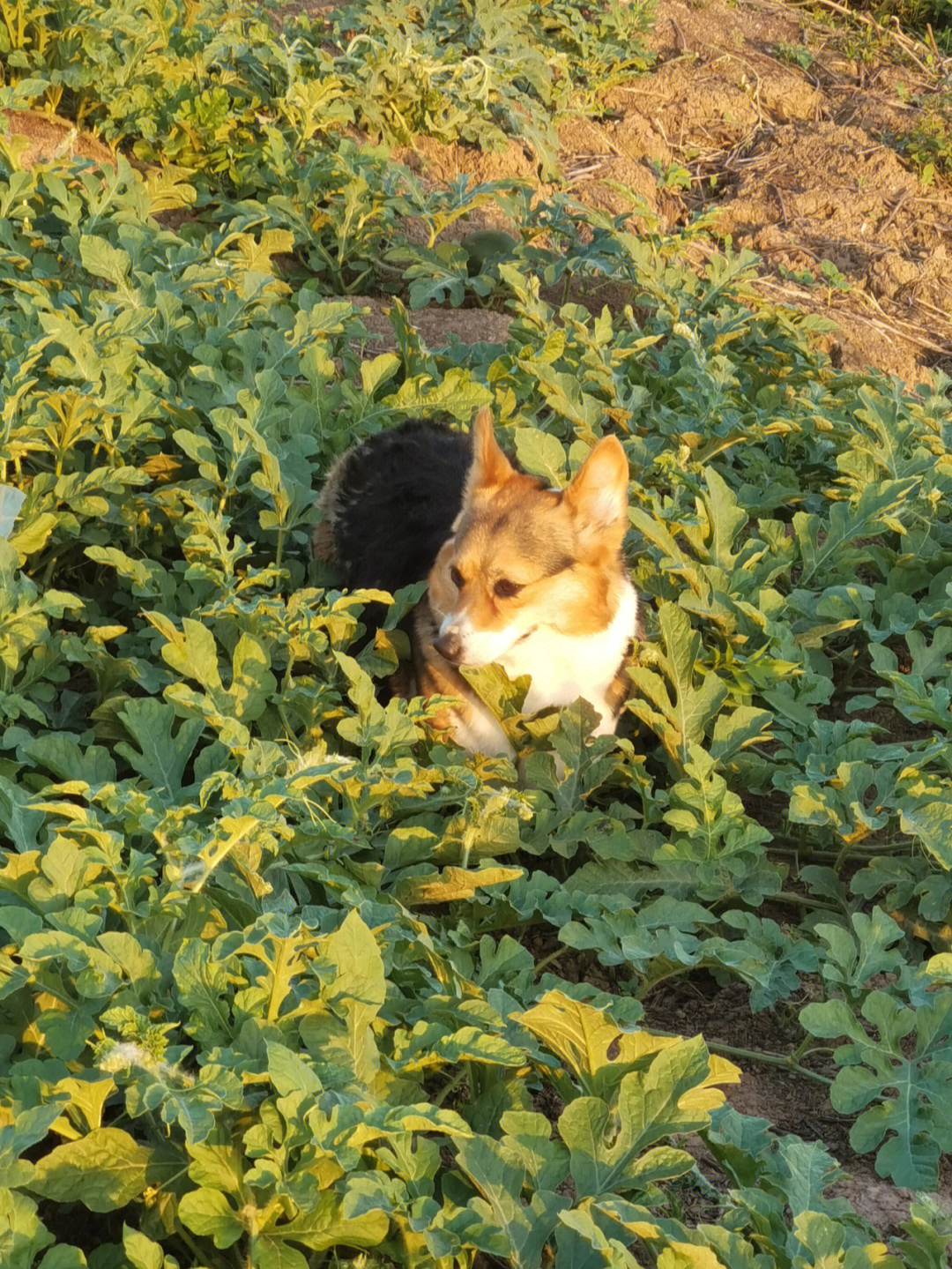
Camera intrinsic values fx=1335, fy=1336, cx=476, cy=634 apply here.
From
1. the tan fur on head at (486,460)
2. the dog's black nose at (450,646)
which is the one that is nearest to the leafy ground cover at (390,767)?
the dog's black nose at (450,646)

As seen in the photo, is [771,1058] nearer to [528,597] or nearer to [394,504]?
[528,597]

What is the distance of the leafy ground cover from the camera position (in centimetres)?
206

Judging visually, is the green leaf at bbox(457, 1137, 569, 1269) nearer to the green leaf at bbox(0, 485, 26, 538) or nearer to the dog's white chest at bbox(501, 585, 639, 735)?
the dog's white chest at bbox(501, 585, 639, 735)

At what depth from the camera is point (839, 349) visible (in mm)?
6465

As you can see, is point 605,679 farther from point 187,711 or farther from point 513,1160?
point 513,1160

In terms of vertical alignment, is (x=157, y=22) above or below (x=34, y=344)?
above

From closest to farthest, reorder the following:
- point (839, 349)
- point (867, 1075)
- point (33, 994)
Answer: point (33, 994) < point (867, 1075) < point (839, 349)

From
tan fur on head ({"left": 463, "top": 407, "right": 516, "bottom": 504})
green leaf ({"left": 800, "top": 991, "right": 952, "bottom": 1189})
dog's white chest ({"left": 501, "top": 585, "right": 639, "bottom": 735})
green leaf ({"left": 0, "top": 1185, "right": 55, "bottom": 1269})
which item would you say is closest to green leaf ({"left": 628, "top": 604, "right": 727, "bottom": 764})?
dog's white chest ({"left": 501, "top": 585, "right": 639, "bottom": 735})

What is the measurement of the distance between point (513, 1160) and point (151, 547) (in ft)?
8.11

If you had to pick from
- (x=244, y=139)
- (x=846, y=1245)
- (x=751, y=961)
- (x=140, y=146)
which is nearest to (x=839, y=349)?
(x=244, y=139)

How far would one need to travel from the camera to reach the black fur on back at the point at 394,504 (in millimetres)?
3965

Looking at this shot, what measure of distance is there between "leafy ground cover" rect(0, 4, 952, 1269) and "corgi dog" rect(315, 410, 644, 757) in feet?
0.41

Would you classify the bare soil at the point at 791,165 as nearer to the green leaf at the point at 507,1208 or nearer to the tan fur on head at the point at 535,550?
the tan fur on head at the point at 535,550

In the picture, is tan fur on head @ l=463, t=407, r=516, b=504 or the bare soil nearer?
tan fur on head @ l=463, t=407, r=516, b=504
